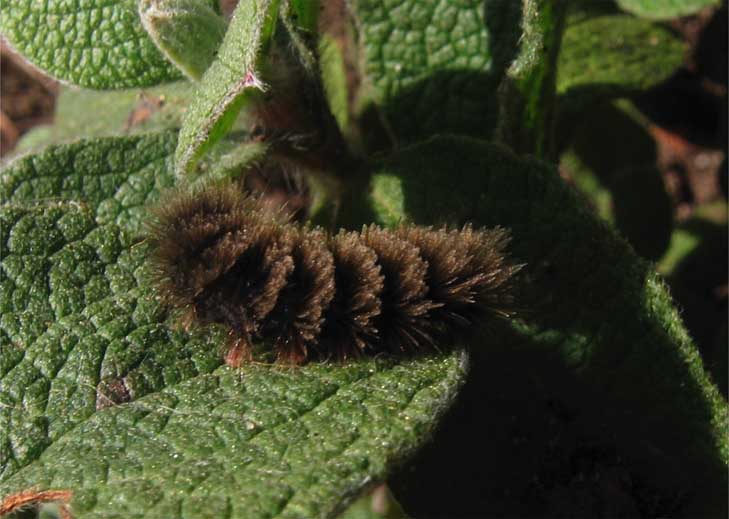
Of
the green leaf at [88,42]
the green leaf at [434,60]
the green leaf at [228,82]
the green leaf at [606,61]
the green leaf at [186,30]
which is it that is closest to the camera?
the green leaf at [228,82]

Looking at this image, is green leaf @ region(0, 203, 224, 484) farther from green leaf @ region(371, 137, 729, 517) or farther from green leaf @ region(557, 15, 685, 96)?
green leaf @ region(557, 15, 685, 96)

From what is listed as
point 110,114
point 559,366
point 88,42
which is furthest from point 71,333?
point 110,114

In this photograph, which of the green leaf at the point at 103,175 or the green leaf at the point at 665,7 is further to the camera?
the green leaf at the point at 665,7

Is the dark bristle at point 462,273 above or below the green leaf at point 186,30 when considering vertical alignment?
below

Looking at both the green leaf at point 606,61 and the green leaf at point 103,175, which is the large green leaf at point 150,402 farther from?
the green leaf at point 606,61

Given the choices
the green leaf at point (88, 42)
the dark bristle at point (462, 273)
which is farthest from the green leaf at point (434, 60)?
the dark bristle at point (462, 273)

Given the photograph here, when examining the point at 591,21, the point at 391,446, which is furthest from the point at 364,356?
the point at 591,21

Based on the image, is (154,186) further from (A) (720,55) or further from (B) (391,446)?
(A) (720,55)
